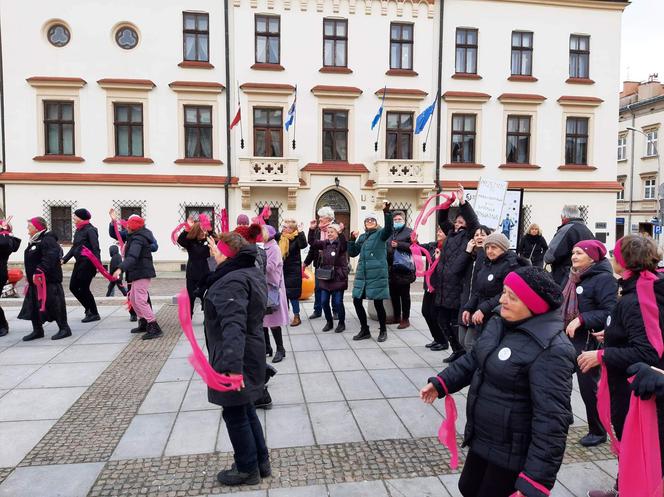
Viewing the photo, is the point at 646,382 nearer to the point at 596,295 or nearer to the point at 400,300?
the point at 596,295

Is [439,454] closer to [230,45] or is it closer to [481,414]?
[481,414]

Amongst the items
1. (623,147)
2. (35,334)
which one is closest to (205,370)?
(35,334)

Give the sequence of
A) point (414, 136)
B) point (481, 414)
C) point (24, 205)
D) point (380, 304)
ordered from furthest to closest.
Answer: point (414, 136) < point (24, 205) < point (380, 304) < point (481, 414)

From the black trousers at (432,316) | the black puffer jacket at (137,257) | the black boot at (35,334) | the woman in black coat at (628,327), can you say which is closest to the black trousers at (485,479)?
the woman in black coat at (628,327)

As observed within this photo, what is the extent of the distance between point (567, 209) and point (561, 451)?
4.38 meters

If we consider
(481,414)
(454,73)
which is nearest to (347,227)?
(454,73)

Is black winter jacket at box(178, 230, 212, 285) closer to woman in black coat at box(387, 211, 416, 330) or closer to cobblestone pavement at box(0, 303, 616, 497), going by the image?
cobblestone pavement at box(0, 303, 616, 497)

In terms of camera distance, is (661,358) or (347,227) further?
(347,227)

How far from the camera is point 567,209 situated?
5.91m

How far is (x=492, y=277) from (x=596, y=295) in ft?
2.94

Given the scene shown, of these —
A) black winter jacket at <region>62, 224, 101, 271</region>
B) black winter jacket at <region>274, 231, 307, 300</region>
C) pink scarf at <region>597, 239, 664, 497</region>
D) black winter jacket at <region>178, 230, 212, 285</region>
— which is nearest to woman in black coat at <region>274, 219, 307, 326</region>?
black winter jacket at <region>274, 231, 307, 300</region>

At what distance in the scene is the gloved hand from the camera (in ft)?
8.10

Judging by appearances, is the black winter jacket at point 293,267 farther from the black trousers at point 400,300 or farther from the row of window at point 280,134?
the row of window at point 280,134

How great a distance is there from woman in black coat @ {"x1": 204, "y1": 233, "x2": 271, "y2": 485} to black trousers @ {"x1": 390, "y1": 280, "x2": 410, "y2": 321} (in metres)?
4.89
